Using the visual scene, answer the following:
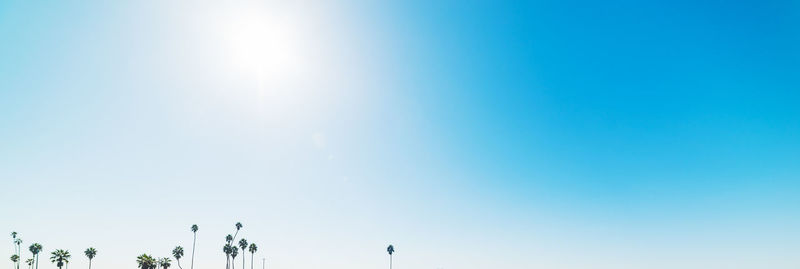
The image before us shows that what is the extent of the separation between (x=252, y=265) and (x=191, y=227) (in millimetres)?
23395

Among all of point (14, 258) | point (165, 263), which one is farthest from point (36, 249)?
point (165, 263)

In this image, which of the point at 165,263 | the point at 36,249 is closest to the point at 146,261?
the point at 165,263

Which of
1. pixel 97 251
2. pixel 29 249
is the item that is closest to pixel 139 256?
pixel 97 251

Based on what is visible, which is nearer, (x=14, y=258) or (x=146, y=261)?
(x=146, y=261)

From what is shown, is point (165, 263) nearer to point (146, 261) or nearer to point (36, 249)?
point (146, 261)

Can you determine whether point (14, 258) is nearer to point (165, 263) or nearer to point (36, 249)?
point (36, 249)

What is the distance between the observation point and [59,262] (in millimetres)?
83250

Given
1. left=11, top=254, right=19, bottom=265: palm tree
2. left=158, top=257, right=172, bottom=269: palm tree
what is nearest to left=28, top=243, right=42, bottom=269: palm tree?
left=11, top=254, right=19, bottom=265: palm tree

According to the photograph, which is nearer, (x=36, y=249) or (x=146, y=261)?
(x=146, y=261)

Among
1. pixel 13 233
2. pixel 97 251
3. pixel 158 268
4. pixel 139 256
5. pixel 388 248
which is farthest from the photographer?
pixel 388 248

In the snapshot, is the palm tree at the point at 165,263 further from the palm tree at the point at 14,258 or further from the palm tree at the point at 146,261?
the palm tree at the point at 14,258

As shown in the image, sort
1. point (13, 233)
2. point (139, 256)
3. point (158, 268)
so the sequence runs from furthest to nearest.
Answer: point (13, 233)
point (158, 268)
point (139, 256)

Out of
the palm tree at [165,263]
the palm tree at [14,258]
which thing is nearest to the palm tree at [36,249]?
the palm tree at [14,258]

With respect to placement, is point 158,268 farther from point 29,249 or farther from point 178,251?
point 29,249
